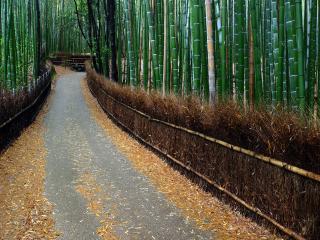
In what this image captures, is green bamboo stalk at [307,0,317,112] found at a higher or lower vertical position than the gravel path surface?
higher

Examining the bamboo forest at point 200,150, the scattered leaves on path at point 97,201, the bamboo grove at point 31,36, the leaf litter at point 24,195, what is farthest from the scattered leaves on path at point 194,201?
the bamboo grove at point 31,36

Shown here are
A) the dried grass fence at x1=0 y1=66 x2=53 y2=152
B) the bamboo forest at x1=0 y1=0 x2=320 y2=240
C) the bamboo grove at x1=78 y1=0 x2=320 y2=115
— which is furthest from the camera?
the dried grass fence at x1=0 y1=66 x2=53 y2=152

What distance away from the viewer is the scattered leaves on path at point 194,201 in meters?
4.07

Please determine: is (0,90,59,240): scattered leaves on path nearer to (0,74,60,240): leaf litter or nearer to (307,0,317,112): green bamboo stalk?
(0,74,60,240): leaf litter

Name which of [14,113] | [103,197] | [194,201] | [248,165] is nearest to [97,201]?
[103,197]

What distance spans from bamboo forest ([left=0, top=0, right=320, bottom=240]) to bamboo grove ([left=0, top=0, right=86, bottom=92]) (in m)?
1.98

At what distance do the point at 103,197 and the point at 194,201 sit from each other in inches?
45.8

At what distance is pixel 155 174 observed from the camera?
6.50 m

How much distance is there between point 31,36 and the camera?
721 inches

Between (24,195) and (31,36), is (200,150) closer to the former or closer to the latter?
(24,195)

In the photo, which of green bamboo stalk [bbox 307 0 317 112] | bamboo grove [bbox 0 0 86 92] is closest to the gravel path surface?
green bamboo stalk [bbox 307 0 317 112]

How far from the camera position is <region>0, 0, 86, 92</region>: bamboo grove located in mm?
11078

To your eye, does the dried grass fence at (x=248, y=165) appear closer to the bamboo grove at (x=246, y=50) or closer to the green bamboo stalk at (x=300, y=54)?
the bamboo grove at (x=246, y=50)

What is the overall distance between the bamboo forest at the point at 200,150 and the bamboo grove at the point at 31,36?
6.51 ft
